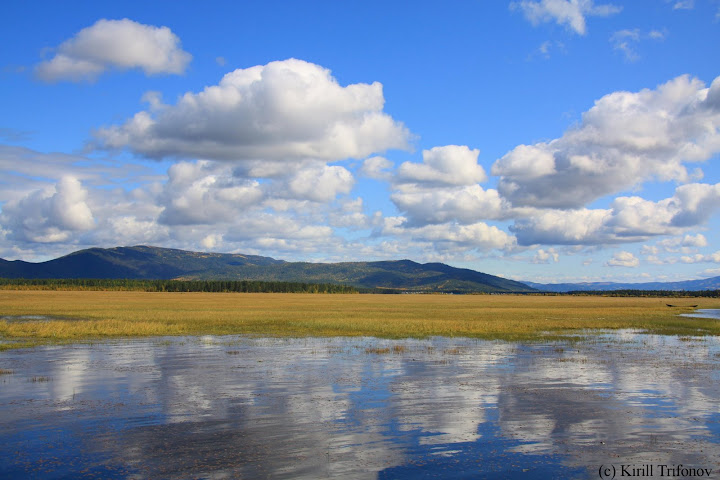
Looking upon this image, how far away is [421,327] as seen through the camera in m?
58.3

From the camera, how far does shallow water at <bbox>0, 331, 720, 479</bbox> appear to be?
1453 centimetres

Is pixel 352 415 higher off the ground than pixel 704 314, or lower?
lower

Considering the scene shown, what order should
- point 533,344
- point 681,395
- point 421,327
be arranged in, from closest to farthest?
point 681,395 < point 533,344 < point 421,327

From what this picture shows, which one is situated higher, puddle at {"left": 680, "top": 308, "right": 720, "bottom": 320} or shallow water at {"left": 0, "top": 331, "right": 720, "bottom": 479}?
puddle at {"left": 680, "top": 308, "right": 720, "bottom": 320}

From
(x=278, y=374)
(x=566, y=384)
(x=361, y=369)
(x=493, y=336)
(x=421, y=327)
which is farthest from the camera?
(x=421, y=327)

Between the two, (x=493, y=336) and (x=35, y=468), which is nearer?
(x=35, y=468)

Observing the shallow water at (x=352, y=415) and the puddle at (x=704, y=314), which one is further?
the puddle at (x=704, y=314)

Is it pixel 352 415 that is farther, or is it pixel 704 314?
pixel 704 314

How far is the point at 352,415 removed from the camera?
1978 centimetres

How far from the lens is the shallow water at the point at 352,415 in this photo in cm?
1453

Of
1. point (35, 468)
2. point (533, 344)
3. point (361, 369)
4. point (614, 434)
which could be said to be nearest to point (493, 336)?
point (533, 344)

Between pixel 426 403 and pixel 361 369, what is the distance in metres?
8.95

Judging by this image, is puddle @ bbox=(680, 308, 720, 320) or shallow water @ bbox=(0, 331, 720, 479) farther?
puddle @ bbox=(680, 308, 720, 320)

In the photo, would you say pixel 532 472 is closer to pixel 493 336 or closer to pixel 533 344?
pixel 533 344
